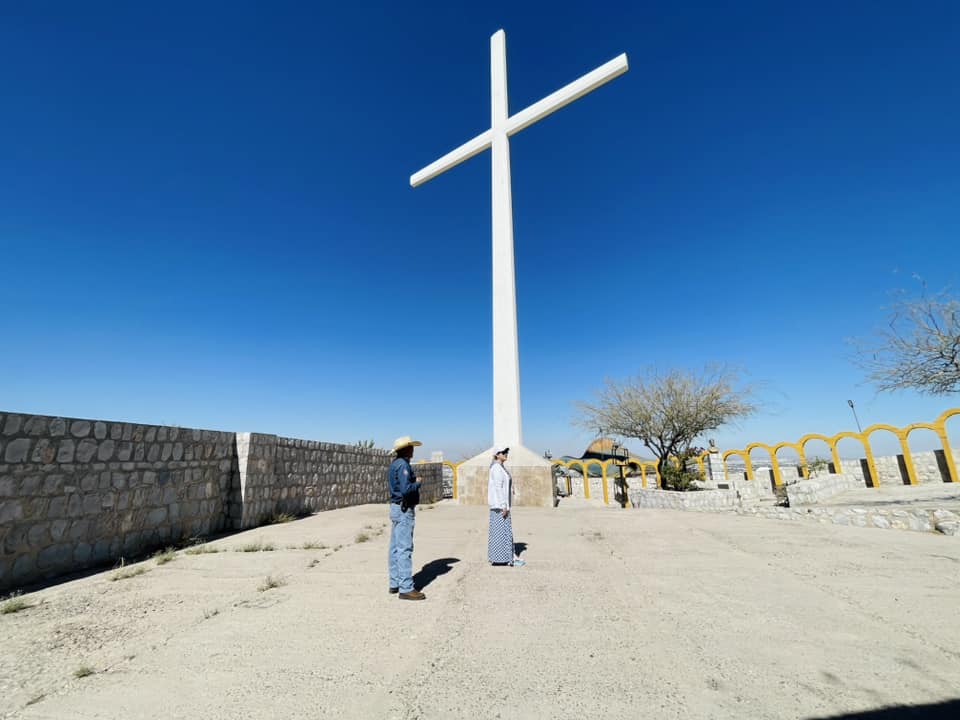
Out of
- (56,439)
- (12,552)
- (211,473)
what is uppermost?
(56,439)

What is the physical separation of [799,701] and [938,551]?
18.7ft

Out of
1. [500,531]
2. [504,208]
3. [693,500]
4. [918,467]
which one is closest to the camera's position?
[500,531]

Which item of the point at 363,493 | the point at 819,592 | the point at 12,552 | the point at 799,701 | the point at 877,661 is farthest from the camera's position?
the point at 363,493

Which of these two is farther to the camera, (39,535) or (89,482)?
(89,482)

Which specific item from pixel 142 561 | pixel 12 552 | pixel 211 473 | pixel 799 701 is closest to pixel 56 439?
pixel 12 552

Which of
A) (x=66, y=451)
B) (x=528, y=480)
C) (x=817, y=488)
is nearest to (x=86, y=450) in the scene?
(x=66, y=451)

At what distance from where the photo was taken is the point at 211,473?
7.39 meters

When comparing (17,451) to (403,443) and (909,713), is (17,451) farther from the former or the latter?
(909,713)

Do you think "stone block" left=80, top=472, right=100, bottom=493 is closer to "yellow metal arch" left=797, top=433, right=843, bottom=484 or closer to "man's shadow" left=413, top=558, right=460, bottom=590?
"man's shadow" left=413, top=558, right=460, bottom=590

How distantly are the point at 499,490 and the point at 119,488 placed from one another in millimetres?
5377

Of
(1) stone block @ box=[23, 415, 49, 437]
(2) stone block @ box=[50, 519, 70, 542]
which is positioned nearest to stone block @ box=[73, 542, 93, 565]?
(2) stone block @ box=[50, 519, 70, 542]

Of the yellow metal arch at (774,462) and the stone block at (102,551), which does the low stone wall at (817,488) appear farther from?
the stone block at (102,551)

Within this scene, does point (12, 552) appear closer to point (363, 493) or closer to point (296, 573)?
point (296, 573)

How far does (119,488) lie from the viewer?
18.5 feet
